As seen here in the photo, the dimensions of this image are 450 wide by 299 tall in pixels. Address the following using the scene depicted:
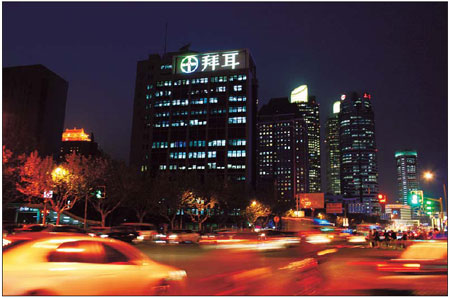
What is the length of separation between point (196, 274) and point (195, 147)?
111205 mm

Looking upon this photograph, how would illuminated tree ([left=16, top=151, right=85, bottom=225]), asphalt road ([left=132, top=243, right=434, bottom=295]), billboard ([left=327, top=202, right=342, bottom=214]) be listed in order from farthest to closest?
1. billboard ([left=327, top=202, right=342, bottom=214])
2. illuminated tree ([left=16, top=151, right=85, bottom=225])
3. asphalt road ([left=132, top=243, right=434, bottom=295])

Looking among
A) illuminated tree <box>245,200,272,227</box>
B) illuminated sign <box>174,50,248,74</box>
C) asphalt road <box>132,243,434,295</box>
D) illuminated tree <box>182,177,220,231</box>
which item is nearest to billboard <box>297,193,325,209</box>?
illuminated tree <box>182,177,220,231</box>

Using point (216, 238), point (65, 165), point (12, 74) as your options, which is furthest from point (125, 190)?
point (12, 74)

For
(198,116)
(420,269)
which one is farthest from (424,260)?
(198,116)

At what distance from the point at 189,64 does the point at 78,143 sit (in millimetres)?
91384

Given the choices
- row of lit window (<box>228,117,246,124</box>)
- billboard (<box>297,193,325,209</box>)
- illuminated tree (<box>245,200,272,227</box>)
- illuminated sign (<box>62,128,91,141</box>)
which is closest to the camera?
billboard (<box>297,193,325,209</box>)

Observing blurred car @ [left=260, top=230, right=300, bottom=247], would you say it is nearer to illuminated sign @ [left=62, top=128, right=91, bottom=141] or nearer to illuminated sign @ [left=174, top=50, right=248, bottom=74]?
illuminated sign @ [left=174, top=50, right=248, bottom=74]

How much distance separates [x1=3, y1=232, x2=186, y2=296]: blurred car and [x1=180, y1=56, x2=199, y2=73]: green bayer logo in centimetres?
11651

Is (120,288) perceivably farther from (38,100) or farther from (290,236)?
(38,100)

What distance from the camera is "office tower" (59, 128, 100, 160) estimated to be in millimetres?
179150

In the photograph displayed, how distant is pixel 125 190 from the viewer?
147ft

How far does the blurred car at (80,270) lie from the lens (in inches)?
275

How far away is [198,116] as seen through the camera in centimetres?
12606

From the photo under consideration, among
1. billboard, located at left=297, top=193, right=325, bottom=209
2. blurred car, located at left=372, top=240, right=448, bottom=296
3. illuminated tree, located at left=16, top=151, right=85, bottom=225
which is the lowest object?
blurred car, located at left=372, top=240, right=448, bottom=296
